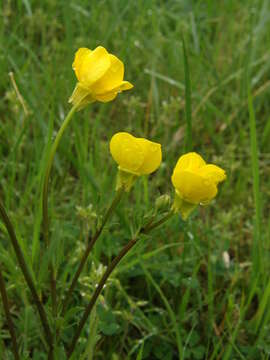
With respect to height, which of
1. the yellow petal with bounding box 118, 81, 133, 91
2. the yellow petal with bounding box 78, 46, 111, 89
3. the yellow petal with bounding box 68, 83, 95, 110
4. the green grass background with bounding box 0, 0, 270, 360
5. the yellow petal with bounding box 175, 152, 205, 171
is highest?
the yellow petal with bounding box 78, 46, 111, 89

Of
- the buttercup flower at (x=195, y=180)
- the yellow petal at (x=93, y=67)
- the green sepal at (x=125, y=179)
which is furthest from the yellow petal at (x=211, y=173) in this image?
the yellow petal at (x=93, y=67)

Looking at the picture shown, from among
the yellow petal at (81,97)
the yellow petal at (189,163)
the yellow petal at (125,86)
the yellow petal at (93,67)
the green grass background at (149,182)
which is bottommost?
the green grass background at (149,182)

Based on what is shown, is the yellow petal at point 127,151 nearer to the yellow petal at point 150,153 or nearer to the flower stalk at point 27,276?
the yellow petal at point 150,153

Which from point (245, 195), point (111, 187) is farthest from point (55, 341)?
point (245, 195)

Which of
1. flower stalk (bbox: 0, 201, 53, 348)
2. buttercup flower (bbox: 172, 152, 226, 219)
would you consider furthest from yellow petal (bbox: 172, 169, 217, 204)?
flower stalk (bbox: 0, 201, 53, 348)

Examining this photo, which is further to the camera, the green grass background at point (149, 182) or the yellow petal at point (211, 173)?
the green grass background at point (149, 182)

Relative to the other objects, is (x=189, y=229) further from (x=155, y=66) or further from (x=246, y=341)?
(x=155, y=66)

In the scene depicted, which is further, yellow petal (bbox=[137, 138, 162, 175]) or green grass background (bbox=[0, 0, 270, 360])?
green grass background (bbox=[0, 0, 270, 360])

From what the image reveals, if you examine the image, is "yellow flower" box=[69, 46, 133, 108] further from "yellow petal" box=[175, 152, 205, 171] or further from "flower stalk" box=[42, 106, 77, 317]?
"yellow petal" box=[175, 152, 205, 171]
